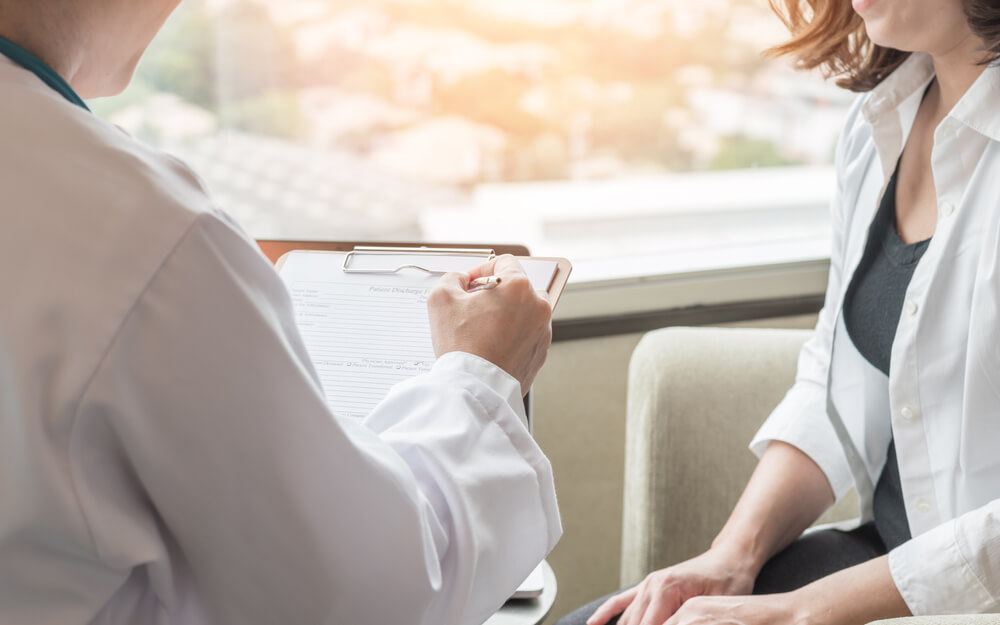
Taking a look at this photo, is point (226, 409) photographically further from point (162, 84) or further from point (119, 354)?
point (162, 84)

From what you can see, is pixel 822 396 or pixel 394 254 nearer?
pixel 394 254

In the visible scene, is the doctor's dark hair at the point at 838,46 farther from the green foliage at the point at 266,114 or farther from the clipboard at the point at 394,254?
the green foliage at the point at 266,114

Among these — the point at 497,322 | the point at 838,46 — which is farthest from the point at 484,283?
the point at 838,46

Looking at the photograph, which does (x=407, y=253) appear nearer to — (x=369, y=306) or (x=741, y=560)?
(x=369, y=306)

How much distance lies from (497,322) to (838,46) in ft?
2.43

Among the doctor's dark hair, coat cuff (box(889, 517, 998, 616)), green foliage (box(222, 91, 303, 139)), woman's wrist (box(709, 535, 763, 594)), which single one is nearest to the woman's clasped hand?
woman's wrist (box(709, 535, 763, 594))

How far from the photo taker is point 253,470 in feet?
1.75

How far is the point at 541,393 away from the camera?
1.69 m

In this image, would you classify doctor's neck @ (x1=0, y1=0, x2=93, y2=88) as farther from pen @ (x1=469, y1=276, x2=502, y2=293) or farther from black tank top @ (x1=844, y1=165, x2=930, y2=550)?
black tank top @ (x1=844, y1=165, x2=930, y2=550)

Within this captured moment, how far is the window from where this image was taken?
1576 mm

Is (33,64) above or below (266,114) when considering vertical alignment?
above

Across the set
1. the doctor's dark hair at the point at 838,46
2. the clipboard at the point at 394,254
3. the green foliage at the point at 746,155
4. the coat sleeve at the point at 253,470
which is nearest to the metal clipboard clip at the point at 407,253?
the clipboard at the point at 394,254

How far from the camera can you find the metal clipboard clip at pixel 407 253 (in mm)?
891

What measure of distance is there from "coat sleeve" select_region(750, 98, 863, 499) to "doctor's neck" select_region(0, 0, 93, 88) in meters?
0.92
